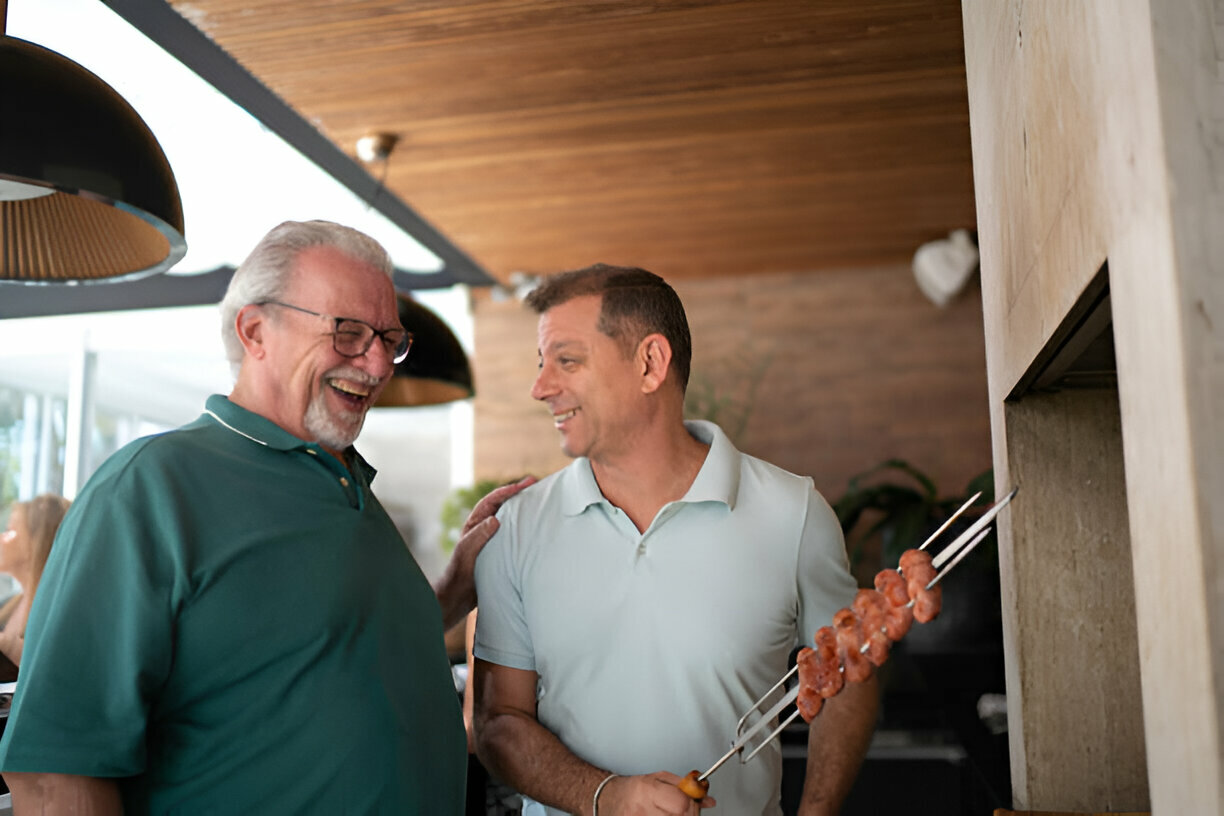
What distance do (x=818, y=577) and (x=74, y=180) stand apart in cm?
122

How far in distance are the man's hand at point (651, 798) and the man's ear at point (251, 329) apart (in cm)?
83

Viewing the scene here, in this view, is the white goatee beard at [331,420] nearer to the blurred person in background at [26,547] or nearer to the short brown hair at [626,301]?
the short brown hair at [626,301]

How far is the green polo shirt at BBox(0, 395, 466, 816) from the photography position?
49.6 inches

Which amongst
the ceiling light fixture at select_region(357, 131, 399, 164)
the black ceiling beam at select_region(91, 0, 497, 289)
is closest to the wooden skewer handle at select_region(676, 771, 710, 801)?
the black ceiling beam at select_region(91, 0, 497, 289)

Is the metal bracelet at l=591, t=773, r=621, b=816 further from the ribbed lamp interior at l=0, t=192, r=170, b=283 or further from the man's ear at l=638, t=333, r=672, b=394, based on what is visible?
the ribbed lamp interior at l=0, t=192, r=170, b=283

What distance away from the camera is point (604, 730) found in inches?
66.1

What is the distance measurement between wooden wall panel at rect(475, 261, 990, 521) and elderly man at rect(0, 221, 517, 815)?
135 inches

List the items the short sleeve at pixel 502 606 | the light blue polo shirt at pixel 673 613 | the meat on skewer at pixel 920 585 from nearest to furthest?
the meat on skewer at pixel 920 585 → the light blue polo shirt at pixel 673 613 → the short sleeve at pixel 502 606

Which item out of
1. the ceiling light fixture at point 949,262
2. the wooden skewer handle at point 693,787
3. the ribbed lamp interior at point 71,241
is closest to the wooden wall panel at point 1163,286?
the wooden skewer handle at point 693,787

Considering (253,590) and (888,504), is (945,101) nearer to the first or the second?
(888,504)

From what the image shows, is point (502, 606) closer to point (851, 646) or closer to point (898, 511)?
point (851, 646)

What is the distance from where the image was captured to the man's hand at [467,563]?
1866 mm

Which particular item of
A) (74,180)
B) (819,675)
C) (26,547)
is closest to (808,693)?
Result: (819,675)

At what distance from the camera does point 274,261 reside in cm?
170
